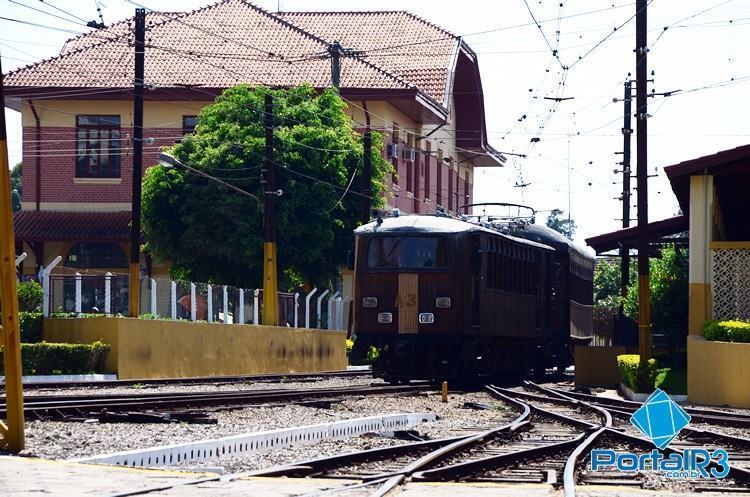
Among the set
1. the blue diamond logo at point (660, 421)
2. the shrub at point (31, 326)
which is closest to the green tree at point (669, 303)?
the shrub at point (31, 326)

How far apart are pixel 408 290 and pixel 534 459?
14.7 m

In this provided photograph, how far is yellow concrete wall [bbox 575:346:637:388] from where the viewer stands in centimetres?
3356

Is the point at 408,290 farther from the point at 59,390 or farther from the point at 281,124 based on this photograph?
the point at 281,124

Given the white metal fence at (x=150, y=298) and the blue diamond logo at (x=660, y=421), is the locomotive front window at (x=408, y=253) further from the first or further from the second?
the blue diamond logo at (x=660, y=421)

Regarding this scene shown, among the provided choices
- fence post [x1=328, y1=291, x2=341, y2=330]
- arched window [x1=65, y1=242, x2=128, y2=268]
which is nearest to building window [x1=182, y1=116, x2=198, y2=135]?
arched window [x1=65, y1=242, x2=128, y2=268]

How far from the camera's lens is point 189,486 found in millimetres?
10227

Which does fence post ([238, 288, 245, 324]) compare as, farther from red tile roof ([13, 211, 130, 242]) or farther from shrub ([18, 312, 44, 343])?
red tile roof ([13, 211, 130, 242])

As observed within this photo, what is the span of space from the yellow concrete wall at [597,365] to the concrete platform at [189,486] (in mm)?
23015

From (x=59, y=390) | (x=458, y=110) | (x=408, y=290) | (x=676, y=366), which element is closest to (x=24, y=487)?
(x=59, y=390)

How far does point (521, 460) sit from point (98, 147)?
4264 cm

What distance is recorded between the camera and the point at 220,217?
4484 cm

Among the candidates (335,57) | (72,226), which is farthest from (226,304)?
(72,226)

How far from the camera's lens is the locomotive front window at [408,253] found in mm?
27672

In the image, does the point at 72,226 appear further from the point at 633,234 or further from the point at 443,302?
the point at 443,302
